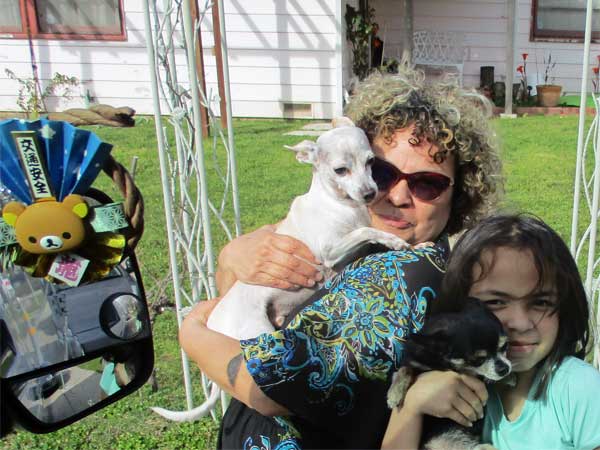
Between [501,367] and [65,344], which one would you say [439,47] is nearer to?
[501,367]

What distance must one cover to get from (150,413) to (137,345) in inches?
91.4

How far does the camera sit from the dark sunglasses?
1.79 metres

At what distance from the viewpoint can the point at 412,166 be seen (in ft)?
A: 5.89

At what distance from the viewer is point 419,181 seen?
179 centimetres

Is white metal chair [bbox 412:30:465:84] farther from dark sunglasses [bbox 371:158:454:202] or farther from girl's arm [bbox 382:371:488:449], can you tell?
girl's arm [bbox 382:371:488:449]

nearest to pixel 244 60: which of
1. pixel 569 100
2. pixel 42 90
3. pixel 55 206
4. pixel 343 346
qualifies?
pixel 42 90

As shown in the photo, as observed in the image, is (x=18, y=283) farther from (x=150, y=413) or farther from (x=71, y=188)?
(x=150, y=413)

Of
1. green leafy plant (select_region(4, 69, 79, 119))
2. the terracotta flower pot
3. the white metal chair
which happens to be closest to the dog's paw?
green leafy plant (select_region(4, 69, 79, 119))

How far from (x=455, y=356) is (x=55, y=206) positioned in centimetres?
84

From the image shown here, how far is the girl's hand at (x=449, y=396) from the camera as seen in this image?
4.25 ft

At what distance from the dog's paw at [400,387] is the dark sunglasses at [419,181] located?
617 mm

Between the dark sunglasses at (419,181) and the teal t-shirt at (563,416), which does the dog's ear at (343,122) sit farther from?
the teal t-shirt at (563,416)

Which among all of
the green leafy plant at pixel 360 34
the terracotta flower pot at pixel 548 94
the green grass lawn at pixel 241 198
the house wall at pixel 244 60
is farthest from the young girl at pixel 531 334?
the terracotta flower pot at pixel 548 94

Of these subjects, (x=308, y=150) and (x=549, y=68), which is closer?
(x=308, y=150)
